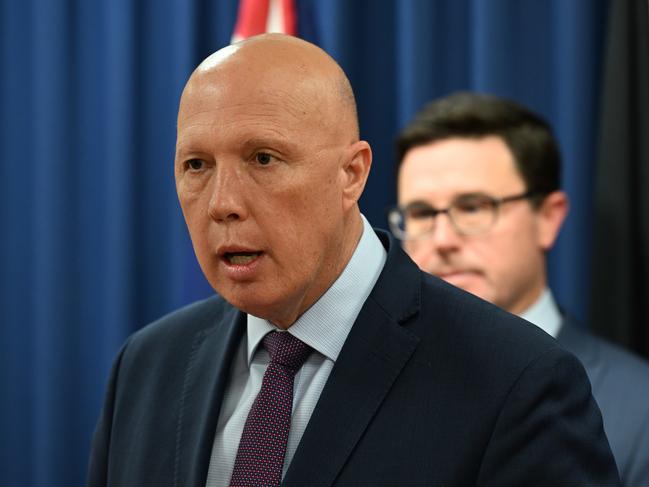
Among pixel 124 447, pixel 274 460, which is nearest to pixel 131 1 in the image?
pixel 124 447

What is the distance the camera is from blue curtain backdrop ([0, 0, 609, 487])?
279 centimetres

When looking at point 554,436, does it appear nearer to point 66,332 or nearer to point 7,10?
point 66,332

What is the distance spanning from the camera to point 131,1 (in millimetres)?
2809

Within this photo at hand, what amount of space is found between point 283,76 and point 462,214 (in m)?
1.21

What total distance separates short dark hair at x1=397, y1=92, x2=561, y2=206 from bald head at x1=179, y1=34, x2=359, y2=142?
1.22 metres

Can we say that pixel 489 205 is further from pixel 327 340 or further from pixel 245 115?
pixel 245 115

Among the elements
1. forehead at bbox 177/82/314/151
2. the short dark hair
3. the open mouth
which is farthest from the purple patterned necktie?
the short dark hair

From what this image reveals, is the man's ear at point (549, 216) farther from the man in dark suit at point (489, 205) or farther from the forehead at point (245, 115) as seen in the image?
the forehead at point (245, 115)

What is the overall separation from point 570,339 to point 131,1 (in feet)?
5.08

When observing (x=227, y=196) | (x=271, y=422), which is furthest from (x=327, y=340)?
(x=227, y=196)

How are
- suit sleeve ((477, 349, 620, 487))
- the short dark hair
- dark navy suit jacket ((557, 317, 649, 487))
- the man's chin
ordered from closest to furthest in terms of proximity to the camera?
1. suit sleeve ((477, 349, 620, 487))
2. dark navy suit jacket ((557, 317, 649, 487))
3. the man's chin
4. the short dark hair

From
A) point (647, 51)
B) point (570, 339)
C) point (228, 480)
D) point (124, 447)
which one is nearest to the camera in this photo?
point (228, 480)

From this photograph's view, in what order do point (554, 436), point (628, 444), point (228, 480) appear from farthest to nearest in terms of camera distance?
1. point (628, 444)
2. point (228, 480)
3. point (554, 436)

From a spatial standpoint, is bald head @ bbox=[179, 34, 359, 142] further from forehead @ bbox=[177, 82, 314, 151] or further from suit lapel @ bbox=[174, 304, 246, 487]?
suit lapel @ bbox=[174, 304, 246, 487]
